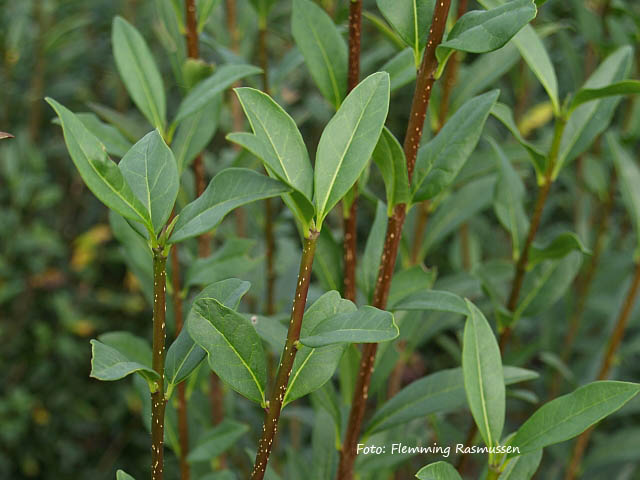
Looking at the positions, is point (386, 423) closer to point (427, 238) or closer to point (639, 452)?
point (427, 238)

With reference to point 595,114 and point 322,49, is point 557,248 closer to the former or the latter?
point 595,114

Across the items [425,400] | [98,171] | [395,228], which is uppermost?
[98,171]

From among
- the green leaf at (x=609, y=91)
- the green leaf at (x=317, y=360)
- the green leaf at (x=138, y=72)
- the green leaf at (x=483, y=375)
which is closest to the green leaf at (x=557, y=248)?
the green leaf at (x=609, y=91)

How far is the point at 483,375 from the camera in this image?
2.24 feet

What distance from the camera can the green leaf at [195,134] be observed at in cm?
96

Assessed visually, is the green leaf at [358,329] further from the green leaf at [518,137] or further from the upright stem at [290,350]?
the green leaf at [518,137]

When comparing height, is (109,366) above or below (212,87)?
below

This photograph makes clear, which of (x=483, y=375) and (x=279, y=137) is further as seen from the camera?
(x=483, y=375)

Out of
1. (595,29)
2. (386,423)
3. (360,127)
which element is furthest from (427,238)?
(360,127)

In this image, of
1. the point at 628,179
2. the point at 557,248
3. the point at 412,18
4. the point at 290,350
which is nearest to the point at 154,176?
the point at 290,350

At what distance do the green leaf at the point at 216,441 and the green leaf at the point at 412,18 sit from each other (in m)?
0.49

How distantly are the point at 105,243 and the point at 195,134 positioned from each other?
1.49m

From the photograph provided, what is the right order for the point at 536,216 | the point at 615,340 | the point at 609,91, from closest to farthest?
the point at 609,91, the point at 536,216, the point at 615,340

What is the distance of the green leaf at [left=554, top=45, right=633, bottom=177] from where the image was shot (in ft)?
3.09
